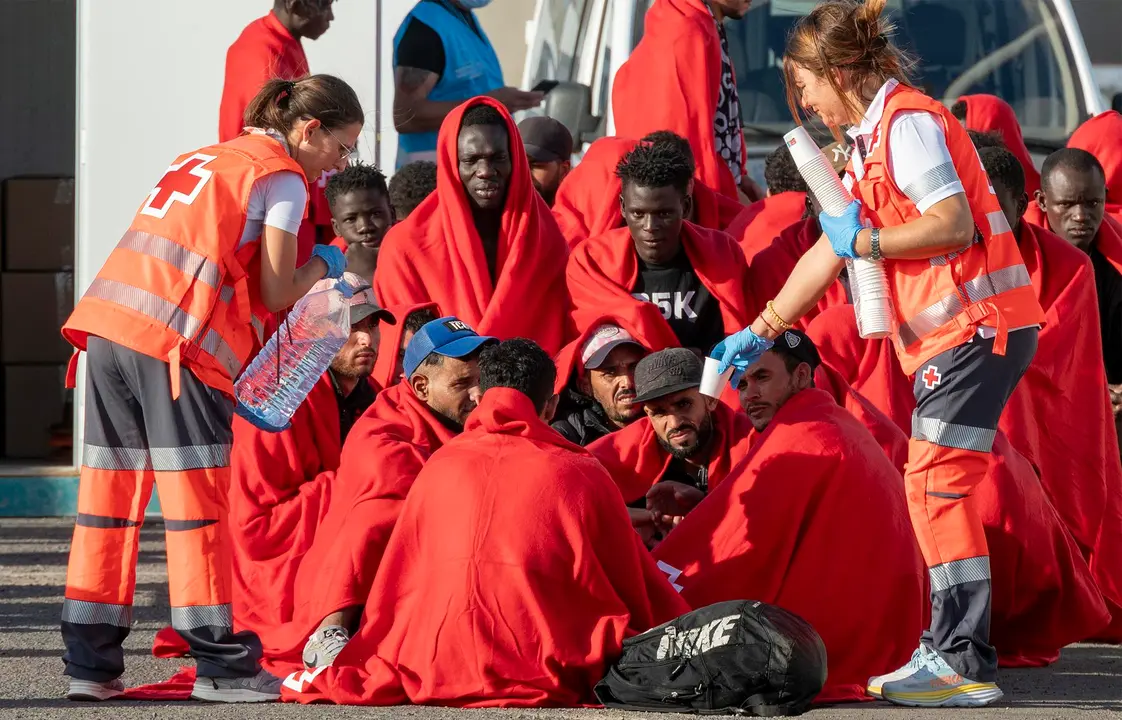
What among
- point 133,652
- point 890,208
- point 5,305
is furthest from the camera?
point 5,305

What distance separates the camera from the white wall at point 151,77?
7941 mm

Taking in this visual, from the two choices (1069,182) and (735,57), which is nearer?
(1069,182)

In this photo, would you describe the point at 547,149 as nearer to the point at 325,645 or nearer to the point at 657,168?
the point at 657,168

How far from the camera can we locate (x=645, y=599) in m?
4.75

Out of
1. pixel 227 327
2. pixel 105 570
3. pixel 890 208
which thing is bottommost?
pixel 105 570

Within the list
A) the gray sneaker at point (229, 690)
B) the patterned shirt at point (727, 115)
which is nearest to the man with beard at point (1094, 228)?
the patterned shirt at point (727, 115)

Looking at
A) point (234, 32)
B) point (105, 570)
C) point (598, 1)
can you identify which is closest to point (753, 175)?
point (598, 1)

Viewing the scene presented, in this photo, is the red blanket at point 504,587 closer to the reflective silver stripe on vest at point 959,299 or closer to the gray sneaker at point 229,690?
the gray sneaker at point 229,690

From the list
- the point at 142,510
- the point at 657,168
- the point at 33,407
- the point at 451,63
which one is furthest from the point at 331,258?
the point at 33,407

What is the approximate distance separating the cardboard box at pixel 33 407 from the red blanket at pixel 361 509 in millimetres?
4466

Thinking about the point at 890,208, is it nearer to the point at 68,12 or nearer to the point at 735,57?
the point at 735,57

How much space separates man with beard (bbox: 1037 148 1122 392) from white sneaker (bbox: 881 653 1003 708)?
262 centimetres

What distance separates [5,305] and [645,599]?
600 cm

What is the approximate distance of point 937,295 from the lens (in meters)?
4.66
